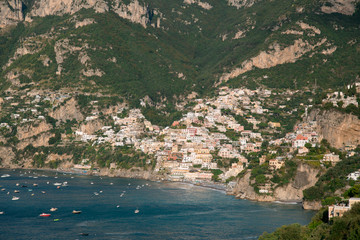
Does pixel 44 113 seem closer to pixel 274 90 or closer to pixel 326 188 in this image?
pixel 274 90

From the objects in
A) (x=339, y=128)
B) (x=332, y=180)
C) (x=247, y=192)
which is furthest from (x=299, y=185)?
(x=339, y=128)

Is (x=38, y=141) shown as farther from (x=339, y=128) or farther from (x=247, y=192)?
(x=339, y=128)

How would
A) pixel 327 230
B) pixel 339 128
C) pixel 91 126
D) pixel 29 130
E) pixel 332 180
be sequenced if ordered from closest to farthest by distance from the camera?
pixel 327 230
pixel 332 180
pixel 339 128
pixel 29 130
pixel 91 126

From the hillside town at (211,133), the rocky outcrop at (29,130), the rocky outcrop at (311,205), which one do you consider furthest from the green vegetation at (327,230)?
the rocky outcrop at (29,130)

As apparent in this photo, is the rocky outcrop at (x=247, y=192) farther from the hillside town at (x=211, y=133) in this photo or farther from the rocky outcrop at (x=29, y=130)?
the rocky outcrop at (x=29, y=130)

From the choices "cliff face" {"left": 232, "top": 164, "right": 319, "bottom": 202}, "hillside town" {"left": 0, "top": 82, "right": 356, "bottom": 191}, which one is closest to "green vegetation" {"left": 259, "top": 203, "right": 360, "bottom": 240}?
"cliff face" {"left": 232, "top": 164, "right": 319, "bottom": 202}

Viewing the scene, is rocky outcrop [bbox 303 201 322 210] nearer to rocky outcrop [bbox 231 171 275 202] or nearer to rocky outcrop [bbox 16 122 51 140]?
rocky outcrop [bbox 231 171 275 202]
